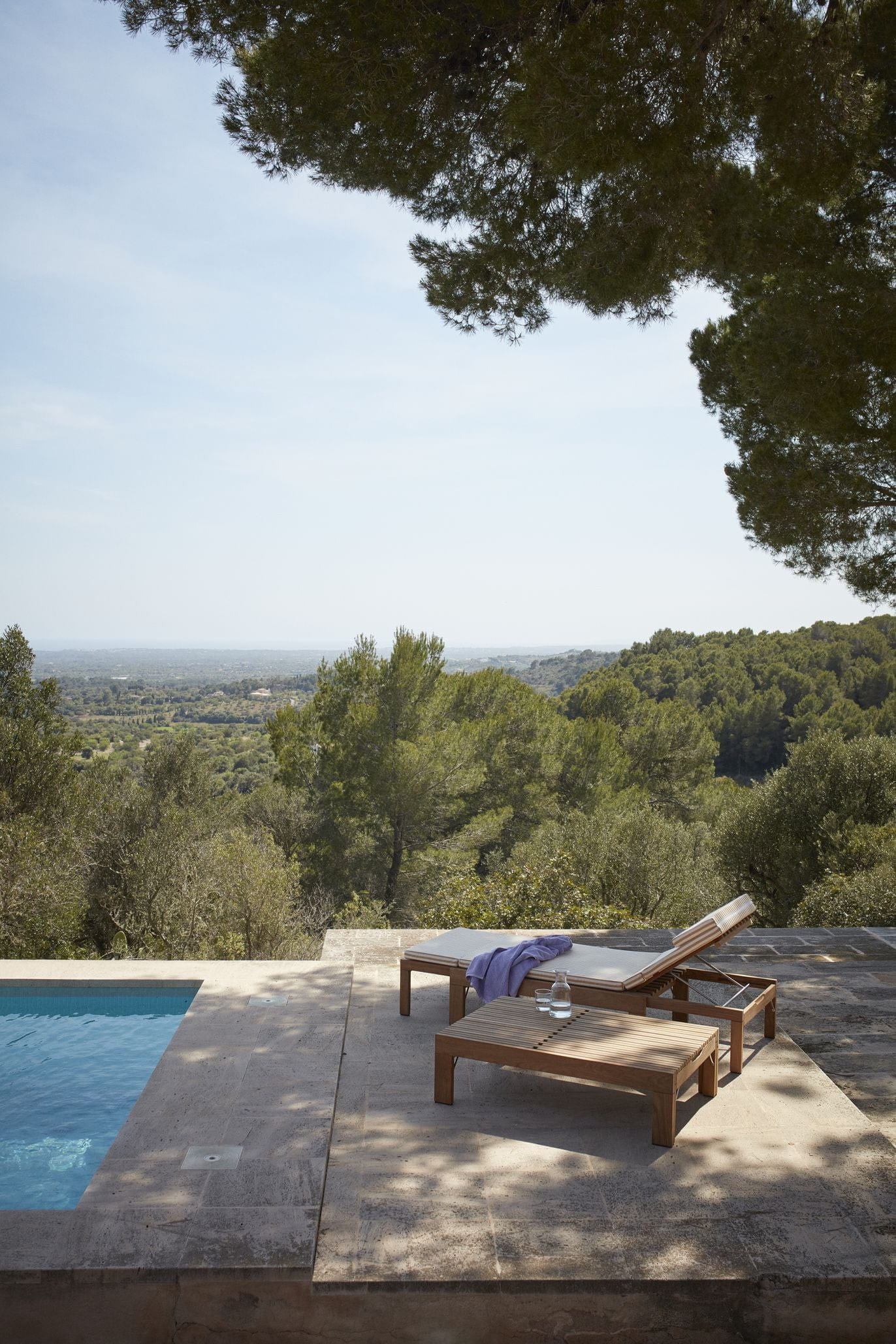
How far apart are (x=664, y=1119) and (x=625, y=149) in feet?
13.8

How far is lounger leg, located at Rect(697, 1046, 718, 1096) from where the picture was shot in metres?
3.58

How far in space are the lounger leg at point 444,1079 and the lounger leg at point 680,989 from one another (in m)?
1.15

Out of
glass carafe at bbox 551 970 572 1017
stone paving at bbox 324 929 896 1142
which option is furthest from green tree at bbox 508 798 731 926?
glass carafe at bbox 551 970 572 1017

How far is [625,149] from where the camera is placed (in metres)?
4.61

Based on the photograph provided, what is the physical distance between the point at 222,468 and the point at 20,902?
76.5 feet

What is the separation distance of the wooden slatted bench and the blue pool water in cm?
134

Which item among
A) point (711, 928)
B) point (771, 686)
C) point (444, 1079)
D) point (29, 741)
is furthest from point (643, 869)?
point (771, 686)

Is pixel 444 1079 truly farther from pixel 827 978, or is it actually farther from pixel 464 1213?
pixel 827 978

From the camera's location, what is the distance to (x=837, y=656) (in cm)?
2612

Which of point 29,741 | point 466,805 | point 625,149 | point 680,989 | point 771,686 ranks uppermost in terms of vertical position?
point 625,149

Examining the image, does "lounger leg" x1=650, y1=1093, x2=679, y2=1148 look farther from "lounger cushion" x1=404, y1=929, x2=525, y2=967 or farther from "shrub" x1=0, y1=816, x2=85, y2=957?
"shrub" x1=0, y1=816, x2=85, y2=957

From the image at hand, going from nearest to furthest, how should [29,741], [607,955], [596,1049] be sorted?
1. [596,1049]
2. [607,955]
3. [29,741]

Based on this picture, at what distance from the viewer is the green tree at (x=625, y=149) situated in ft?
15.1

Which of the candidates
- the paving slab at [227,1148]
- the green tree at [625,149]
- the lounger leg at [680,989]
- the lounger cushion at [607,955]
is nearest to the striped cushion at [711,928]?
the lounger cushion at [607,955]
